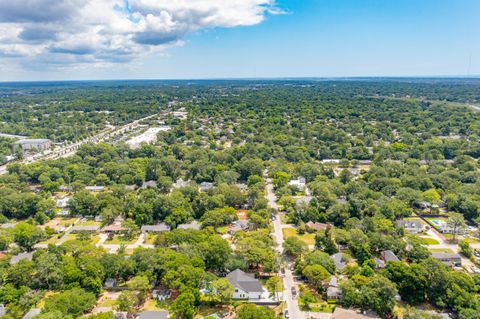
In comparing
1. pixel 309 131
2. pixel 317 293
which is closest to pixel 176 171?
pixel 317 293

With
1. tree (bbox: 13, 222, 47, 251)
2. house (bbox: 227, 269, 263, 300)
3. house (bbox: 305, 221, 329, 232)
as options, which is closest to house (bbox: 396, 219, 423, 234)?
house (bbox: 305, 221, 329, 232)

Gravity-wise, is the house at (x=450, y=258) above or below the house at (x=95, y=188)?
below

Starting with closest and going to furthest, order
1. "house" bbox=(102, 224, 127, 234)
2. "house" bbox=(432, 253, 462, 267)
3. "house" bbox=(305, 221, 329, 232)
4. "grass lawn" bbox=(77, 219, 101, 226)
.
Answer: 1. "house" bbox=(432, 253, 462, 267)
2. "house" bbox=(305, 221, 329, 232)
3. "house" bbox=(102, 224, 127, 234)
4. "grass lawn" bbox=(77, 219, 101, 226)

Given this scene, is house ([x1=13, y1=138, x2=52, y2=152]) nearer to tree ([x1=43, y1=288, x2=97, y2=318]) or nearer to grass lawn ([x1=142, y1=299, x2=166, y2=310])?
tree ([x1=43, y1=288, x2=97, y2=318])

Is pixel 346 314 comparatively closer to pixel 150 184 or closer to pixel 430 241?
pixel 430 241

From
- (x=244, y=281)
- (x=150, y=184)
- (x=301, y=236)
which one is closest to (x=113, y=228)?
(x=150, y=184)

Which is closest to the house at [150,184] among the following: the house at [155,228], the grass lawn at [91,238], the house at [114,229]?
the house at [114,229]

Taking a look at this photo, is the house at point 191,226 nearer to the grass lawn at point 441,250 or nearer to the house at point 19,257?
the house at point 19,257
